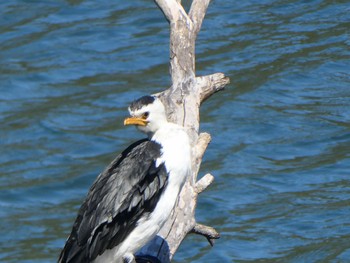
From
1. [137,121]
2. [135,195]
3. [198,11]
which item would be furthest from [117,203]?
[198,11]

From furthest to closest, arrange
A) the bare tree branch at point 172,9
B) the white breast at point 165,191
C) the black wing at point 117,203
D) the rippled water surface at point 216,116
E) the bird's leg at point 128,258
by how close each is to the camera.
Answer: the rippled water surface at point 216,116 → the bare tree branch at point 172,9 → the bird's leg at point 128,258 → the white breast at point 165,191 → the black wing at point 117,203

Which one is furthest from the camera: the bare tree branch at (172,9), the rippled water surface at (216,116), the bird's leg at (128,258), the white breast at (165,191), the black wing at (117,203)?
the rippled water surface at (216,116)

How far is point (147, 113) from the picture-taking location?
7.22 metres

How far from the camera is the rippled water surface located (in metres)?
11.8

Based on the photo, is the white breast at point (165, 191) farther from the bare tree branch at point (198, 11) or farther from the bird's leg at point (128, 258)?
the bare tree branch at point (198, 11)

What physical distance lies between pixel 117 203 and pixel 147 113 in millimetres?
594

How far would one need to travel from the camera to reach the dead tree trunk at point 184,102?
7414 millimetres

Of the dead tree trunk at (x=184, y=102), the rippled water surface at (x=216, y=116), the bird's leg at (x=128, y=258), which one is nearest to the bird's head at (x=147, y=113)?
the dead tree trunk at (x=184, y=102)

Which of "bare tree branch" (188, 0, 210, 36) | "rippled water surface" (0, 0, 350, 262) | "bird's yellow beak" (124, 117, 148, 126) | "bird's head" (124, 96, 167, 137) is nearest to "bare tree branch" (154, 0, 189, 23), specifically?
"bare tree branch" (188, 0, 210, 36)

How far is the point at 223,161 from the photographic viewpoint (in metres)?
12.6

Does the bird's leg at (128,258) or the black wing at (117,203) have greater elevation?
the black wing at (117,203)

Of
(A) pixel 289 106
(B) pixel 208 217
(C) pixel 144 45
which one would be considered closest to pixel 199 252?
(B) pixel 208 217

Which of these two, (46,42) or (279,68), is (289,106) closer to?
(279,68)

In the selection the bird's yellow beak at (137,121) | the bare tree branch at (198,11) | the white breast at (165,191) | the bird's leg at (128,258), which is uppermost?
the bare tree branch at (198,11)
